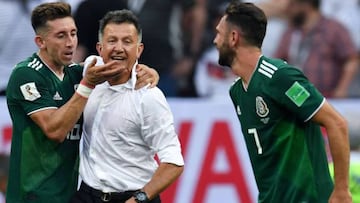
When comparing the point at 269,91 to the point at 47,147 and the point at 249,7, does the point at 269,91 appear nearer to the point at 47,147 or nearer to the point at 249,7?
the point at 249,7

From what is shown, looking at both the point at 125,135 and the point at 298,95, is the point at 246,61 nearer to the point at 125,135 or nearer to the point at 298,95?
the point at 298,95

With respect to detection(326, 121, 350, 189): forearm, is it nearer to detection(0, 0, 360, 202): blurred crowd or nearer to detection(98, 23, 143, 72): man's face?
detection(98, 23, 143, 72): man's face

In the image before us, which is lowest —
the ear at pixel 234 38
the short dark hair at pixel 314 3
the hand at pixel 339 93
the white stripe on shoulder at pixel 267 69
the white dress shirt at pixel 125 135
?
the hand at pixel 339 93

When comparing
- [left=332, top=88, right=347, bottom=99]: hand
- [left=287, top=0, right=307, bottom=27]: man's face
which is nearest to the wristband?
[left=287, top=0, right=307, bottom=27]: man's face

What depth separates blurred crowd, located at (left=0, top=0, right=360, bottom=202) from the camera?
33.0 feet

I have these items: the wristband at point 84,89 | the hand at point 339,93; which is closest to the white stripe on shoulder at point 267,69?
the wristband at point 84,89

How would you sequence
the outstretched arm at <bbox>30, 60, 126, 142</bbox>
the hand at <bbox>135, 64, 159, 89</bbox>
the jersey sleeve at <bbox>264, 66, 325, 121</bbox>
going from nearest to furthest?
the jersey sleeve at <bbox>264, 66, 325, 121</bbox> → the outstretched arm at <bbox>30, 60, 126, 142</bbox> → the hand at <bbox>135, 64, 159, 89</bbox>

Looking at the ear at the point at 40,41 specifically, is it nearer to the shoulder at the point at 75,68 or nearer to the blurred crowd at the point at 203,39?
the shoulder at the point at 75,68

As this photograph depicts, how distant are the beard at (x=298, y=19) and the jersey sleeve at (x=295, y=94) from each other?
15.4ft

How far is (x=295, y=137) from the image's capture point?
18.8ft

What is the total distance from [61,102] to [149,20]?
412 centimetres

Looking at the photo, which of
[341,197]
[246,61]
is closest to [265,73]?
[246,61]

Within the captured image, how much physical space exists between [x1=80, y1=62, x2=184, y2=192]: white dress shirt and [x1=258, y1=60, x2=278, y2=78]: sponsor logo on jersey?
0.58 meters

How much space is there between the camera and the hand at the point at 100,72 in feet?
18.7
